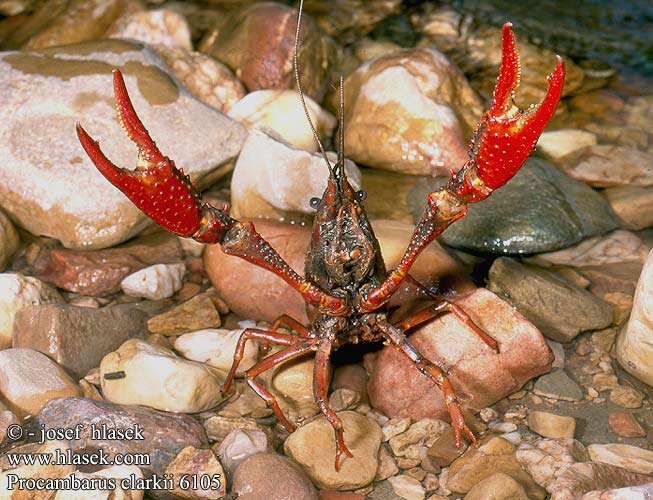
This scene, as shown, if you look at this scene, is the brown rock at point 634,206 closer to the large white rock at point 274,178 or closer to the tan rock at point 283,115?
the large white rock at point 274,178

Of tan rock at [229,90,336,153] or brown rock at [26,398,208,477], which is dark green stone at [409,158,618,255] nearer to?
tan rock at [229,90,336,153]

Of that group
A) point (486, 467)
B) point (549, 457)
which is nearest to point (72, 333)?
point (486, 467)

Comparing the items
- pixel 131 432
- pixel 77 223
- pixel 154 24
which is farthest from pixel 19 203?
pixel 154 24

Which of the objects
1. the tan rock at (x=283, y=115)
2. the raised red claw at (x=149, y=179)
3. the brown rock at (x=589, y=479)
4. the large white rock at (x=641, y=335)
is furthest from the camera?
the tan rock at (x=283, y=115)

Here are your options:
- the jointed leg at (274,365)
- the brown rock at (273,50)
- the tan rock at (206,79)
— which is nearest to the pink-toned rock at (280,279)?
the jointed leg at (274,365)

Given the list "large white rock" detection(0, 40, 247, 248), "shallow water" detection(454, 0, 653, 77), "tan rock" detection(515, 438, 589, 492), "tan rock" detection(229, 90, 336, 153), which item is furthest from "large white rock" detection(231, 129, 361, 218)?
"shallow water" detection(454, 0, 653, 77)
